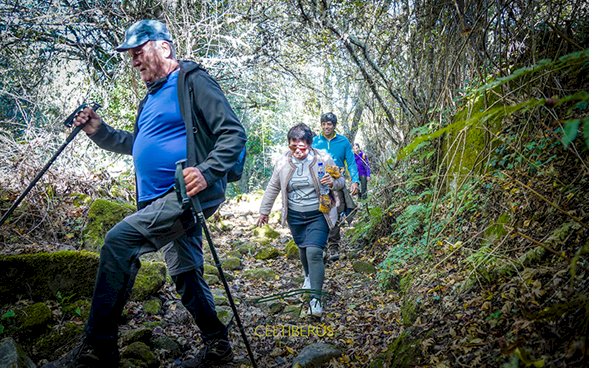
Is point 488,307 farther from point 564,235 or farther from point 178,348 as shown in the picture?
point 178,348

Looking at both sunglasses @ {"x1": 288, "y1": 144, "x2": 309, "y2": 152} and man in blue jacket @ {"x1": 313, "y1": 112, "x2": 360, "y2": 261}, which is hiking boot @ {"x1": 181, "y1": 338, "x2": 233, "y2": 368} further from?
man in blue jacket @ {"x1": 313, "y1": 112, "x2": 360, "y2": 261}

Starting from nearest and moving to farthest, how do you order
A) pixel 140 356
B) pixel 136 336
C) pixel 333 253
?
pixel 140 356, pixel 136 336, pixel 333 253

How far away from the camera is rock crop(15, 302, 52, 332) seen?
3.85 meters

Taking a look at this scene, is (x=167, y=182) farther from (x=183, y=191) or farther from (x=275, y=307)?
(x=275, y=307)

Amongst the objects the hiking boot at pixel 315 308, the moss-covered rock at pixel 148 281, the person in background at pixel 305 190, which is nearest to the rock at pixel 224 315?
the moss-covered rock at pixel 148 281

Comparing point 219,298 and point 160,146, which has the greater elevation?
point 160,146

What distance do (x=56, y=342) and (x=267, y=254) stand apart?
164 inches

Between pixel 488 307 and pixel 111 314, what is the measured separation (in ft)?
8.20

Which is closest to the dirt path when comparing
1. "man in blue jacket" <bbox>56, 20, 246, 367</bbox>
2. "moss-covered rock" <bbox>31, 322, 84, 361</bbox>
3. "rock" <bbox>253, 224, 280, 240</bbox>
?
"man in blue jacket" <bbox>56, 20, 246, 367</bbox>

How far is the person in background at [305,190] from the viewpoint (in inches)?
202

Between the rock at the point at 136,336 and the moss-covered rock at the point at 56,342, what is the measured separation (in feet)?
1.40

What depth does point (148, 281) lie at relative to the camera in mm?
4809

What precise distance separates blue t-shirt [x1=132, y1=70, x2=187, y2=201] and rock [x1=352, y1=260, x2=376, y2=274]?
3.62 m

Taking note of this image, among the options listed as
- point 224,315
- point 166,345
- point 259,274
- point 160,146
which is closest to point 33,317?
point 166,345
